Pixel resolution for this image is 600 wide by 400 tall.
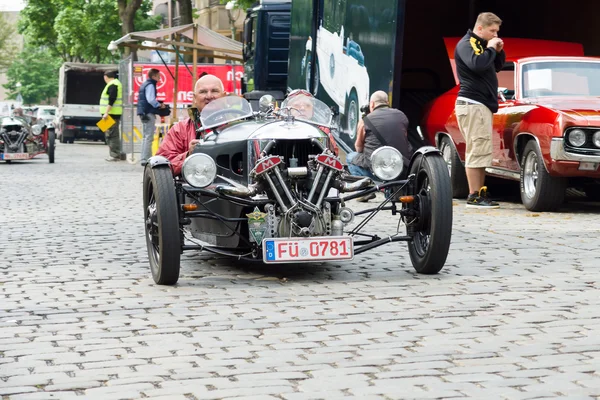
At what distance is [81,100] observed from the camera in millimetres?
49156

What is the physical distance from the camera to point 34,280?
8.12 m

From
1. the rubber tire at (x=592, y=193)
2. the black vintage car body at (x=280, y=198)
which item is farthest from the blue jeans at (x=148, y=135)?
the black vintage car body at (x=280, y=198)

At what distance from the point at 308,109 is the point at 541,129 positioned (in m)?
4.72

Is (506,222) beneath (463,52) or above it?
beneath

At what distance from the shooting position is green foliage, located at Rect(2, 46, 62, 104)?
12069 cm

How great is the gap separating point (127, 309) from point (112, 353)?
129 cm

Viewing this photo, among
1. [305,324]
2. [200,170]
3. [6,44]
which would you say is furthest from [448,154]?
[6,44]

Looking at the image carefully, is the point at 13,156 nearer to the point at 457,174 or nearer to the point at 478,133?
the point at 457,174

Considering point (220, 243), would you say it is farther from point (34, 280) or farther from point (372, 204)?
point (372, 204)

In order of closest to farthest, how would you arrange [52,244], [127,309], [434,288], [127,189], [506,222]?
[127,309], [434,288], [52,244], [506,222], [127,189]

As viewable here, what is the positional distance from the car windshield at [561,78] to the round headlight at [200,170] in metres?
6.67

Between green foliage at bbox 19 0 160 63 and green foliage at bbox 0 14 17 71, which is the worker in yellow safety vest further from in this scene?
green foliage at bbox 0 14 17 71

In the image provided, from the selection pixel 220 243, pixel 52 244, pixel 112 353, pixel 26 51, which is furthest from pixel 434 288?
pixel 26 51

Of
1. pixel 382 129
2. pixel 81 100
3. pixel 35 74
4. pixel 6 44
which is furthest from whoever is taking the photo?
pixel 35 74
